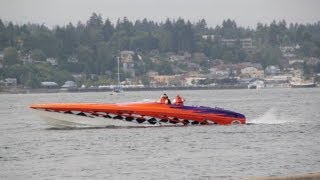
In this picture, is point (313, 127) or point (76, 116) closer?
point (76, 116)

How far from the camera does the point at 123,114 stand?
4931cm

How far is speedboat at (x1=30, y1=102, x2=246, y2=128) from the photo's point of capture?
49.2 metres

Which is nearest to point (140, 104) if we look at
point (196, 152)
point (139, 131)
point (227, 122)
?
point (139, 131)

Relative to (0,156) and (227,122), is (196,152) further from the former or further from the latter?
(227,122)

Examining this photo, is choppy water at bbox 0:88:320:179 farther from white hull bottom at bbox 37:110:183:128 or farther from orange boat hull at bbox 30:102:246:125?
orange boat hull at bbox 30:102:246:125

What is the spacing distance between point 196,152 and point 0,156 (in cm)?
728

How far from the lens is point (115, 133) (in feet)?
159

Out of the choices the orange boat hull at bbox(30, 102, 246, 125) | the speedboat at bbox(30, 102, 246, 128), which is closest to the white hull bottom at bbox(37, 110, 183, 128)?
the speedboat at bbox(30, 102, 246, 128)

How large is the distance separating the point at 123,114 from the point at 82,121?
2.07 metres

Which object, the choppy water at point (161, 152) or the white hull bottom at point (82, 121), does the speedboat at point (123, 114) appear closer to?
the white hull bottom at point (82, 121)

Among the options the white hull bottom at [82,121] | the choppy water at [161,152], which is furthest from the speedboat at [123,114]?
the choppy water at [161,152]

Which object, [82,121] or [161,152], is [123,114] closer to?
[82,121]

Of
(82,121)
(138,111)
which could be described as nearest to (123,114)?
(138,111)

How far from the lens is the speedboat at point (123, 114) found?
Answer: 49.2m
